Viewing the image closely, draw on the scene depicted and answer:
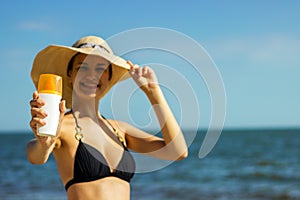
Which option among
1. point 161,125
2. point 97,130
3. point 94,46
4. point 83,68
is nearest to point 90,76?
point 83,68

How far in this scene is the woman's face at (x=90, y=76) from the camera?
2969 millimetres

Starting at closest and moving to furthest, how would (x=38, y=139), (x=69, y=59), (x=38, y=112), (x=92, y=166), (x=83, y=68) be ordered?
(x=38, y=112)
(x=38, y=139)
(x=92, y=166)
(x=83, y=68)
(x=69, y=59)

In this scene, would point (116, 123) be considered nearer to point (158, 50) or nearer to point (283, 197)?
point (158, 50)

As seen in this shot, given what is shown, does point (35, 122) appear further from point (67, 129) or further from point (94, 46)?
point (94, 46)

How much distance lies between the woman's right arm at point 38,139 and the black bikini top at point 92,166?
1.05 ft

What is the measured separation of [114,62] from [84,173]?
0.65m

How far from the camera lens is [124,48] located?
2900 mm

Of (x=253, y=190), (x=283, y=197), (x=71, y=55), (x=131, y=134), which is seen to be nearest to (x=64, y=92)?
(x=71, y=55)

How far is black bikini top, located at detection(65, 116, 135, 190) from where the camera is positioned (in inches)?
114

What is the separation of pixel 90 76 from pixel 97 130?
346 millimetres

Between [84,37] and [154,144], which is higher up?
[84,37]

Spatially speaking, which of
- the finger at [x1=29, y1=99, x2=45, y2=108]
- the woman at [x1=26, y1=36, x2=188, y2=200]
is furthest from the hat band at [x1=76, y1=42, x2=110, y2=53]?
the finger at [x1=29, y1=99, x2=45, y2=108]

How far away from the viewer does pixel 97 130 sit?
10.2 feet

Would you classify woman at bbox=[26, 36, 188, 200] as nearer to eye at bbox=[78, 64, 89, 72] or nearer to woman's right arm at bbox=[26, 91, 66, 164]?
eye at bbox=[78, 64, 89, 72]
